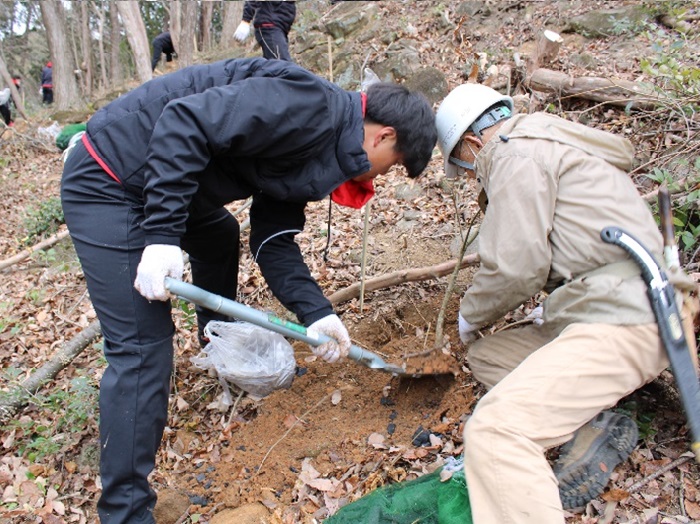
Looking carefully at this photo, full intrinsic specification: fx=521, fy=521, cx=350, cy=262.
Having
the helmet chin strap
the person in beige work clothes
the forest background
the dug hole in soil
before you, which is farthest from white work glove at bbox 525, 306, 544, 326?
the helmet chin strap

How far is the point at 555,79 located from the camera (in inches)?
202

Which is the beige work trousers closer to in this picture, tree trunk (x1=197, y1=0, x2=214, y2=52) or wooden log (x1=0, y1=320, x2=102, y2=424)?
wooden log (x1=0, y1=320, x2=102, y2=424)

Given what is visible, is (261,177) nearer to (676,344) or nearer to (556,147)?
(556,147)

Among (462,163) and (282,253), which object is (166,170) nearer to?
(282,253)

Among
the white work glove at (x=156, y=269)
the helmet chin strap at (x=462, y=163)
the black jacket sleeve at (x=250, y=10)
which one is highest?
the black jacket sleeve at (x=250, y=10)

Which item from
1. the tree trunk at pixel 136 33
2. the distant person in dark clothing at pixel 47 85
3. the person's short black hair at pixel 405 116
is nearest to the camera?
the person's short black hair at pixel 405 116

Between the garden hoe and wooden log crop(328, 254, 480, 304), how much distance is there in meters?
0.93

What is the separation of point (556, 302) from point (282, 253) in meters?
1.48

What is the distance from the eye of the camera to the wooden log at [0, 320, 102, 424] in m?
3.54

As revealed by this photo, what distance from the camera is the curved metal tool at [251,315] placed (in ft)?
7.43

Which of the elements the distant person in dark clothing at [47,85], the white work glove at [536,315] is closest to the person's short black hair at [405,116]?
the white work glove at [536,315]

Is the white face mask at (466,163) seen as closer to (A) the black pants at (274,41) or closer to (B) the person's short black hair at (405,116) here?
(B) the person's short black hair at (405,116)

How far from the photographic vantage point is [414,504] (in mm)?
2348

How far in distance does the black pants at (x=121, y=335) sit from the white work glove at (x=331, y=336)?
76 cm
